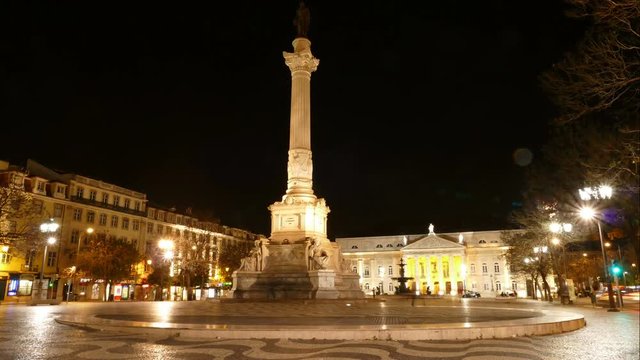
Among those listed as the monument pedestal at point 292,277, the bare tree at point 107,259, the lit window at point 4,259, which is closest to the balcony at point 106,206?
the bare tree at point 107,259

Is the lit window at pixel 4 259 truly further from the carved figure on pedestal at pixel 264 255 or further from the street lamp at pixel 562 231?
the street lamp at pixel 562 231

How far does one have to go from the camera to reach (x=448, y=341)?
12383 millimetres

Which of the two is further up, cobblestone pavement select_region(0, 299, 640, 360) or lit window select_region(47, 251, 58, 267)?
lit window select_region(47, 251, 58, 267)

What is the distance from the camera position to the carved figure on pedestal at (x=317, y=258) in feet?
94.1

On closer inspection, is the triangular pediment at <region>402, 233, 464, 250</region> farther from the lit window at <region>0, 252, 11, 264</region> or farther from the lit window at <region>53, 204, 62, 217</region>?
the lit window at <region>0, 252, 11, 264</region>

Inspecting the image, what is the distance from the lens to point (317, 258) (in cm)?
2888

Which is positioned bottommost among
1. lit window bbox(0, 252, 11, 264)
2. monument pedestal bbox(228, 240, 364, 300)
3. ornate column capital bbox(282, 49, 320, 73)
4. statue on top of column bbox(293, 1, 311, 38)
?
monument pedestal bbox(228, 240, 364, 300)

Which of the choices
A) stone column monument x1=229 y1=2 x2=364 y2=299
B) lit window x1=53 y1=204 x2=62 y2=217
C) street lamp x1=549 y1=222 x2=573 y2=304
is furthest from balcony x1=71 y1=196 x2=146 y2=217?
street lamp x1=549 y1=222 x2=573 y2=304

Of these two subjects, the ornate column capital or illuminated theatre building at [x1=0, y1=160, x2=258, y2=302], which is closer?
the ornate column capital

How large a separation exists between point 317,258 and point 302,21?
732 inches

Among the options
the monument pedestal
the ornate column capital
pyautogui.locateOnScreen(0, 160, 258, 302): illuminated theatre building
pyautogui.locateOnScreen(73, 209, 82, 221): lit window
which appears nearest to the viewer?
the monument pedestal

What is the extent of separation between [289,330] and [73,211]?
199 feet

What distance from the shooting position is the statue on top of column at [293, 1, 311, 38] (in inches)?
1437

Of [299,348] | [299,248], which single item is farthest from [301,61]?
[299,348]
